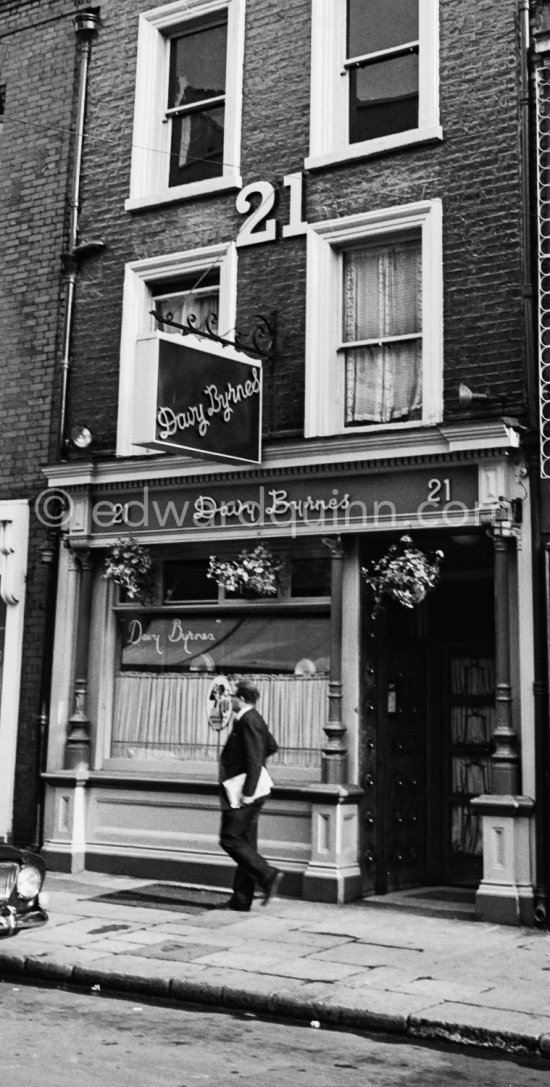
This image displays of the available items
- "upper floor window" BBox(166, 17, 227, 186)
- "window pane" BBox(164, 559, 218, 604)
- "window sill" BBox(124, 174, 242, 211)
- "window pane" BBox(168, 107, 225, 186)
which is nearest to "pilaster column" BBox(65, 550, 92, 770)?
"window pane" BBox(164, 559, 218, 604)

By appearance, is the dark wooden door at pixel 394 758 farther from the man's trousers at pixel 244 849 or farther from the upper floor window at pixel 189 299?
the upper floor window at pixel 189 299

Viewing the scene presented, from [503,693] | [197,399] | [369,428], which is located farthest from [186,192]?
[503,693]

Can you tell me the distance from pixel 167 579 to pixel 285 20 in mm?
6025

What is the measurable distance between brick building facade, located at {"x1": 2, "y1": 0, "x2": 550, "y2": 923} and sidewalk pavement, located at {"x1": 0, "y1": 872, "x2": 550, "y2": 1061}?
2.62ft

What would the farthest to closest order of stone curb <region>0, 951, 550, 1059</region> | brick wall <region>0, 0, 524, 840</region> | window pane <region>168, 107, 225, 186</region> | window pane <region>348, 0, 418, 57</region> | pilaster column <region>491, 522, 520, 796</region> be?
window pane <region>168, 107, 225, 186</region>, window pane <region>348, 0, 418, 57</region>, brick wall <region>0, 0, 524, 840</region>, pilaster column <region>491, 522, 520, 796</region>, stone curb <region>0, 951, 550, 1059</region>

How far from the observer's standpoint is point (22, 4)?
1514 cm

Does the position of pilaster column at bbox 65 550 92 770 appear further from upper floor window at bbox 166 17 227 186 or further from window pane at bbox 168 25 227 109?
window pane at bbox 168 25 227 109

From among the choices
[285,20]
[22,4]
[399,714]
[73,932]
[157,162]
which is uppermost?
[22,4]

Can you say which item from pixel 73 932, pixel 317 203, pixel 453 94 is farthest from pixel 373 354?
pixel 73 932

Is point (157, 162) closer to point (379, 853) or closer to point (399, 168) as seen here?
point (399, 168)

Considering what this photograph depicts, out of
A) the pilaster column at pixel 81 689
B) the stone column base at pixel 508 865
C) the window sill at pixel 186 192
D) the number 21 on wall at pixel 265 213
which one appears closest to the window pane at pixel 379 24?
the number 21 on wall at pixel 265 213

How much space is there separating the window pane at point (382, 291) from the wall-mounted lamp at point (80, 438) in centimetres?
306

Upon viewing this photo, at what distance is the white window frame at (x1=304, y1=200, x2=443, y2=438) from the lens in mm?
11352

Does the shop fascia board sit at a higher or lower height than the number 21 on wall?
lower
